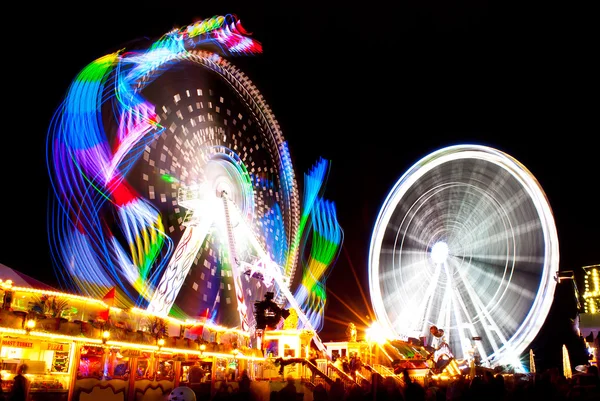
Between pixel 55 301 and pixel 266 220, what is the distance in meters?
18.6

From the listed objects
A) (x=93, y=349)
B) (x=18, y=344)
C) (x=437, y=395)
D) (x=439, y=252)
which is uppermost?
(x=439, y=252)

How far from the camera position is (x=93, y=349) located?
16766mm

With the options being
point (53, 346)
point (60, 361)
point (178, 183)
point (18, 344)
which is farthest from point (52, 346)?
point (178, 183)

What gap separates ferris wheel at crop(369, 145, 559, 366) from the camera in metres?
26.2

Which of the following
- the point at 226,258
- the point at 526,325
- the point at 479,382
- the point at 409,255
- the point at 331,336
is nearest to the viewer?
the point at 479,382

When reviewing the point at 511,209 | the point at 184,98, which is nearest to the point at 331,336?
the point at 511,209

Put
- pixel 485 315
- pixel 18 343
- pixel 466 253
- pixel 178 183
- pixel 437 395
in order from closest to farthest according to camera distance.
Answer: pixel 437 395
pixel 18 343
pixel 178 183
pixel 485 315
pixel 466 253

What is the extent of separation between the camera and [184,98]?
24.9 meters

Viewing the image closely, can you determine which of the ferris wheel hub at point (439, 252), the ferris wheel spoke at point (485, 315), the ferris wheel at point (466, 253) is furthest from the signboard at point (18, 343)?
the ferris wheel hub at point (439, 252)

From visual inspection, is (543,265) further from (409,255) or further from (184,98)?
(184,98)

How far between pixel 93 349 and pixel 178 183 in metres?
8.97

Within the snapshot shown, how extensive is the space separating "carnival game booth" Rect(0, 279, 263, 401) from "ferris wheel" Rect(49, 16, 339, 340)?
7.92 ft

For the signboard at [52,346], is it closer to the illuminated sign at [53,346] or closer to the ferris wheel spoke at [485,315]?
the illuminated sign at [53,346]

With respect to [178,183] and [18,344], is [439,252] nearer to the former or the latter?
[178,183]
